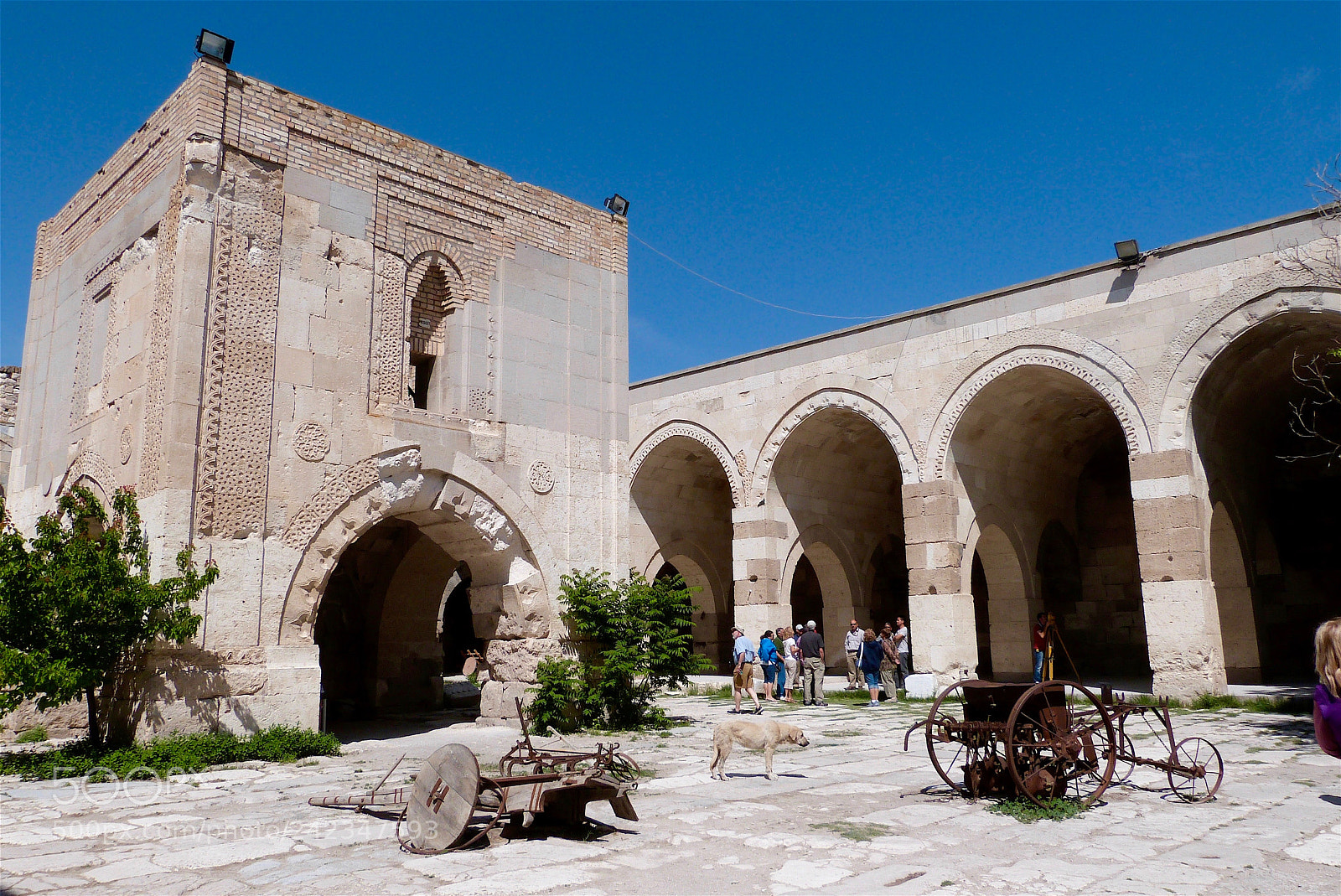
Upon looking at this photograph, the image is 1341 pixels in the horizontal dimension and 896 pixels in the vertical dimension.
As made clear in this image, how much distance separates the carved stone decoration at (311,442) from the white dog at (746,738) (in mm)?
4331

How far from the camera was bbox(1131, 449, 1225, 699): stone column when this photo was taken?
11.4m

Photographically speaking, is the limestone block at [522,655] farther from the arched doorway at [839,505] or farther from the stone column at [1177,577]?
the stone column at [1177,577]

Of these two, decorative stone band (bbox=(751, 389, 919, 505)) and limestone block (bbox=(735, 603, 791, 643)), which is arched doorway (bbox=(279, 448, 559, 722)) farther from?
decorative stone band (bbox=(751, 389, 919, 505))

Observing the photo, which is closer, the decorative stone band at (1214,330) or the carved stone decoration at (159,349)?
the carved stone decoration at (159,349)

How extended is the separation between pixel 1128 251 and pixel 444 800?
36.4 feet

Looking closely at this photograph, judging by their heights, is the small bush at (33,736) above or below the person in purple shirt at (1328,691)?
below

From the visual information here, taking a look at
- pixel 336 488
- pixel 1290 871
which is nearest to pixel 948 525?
pixel 336 488

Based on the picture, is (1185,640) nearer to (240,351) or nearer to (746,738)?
(746,738)

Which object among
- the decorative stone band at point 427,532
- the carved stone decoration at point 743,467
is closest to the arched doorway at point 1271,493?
the carved stone decoration at point 743,467

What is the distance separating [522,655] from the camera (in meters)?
9.91

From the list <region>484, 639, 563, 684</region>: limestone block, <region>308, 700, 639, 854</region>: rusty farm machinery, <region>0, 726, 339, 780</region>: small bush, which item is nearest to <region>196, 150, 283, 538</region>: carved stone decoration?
<region>0, 726, 339, 780</region>: small bush

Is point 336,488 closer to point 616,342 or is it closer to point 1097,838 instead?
point 616,342

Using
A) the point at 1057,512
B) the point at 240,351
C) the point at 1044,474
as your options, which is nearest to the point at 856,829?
the point at 240,351

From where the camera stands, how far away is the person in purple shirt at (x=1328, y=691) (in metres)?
2.96
